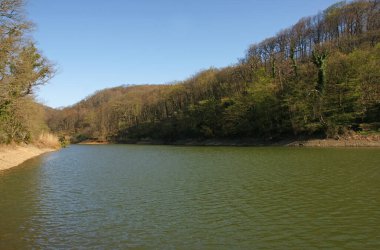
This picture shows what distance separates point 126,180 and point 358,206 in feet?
56.9

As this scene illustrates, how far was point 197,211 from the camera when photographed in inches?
685

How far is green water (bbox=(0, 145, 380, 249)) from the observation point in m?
12.8

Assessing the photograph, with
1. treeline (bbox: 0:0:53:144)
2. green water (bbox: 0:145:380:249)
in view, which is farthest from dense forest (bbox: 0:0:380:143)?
green water (bbox: 0:145:380:249)

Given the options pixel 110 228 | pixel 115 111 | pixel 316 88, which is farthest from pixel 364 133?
pixel 115 111

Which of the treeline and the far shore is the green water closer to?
the treeline

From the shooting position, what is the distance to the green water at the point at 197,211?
1283 cm

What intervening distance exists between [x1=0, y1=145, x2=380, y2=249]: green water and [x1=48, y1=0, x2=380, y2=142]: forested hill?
129 ft

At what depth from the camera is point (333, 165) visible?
33.9 metres

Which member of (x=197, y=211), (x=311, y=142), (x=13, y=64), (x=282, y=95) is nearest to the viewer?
(x=197, y=211)

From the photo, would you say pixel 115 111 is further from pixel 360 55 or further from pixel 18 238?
pixel 18 238

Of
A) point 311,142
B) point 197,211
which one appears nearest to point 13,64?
point 197,211

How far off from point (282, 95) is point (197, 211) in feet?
210

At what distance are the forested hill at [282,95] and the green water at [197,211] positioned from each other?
39.4 m

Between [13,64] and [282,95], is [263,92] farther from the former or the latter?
[13,64]
